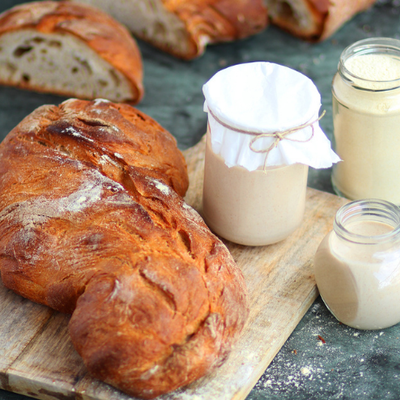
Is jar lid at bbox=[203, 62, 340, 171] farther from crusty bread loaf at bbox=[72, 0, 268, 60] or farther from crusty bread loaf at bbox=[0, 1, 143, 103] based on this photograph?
crusty bread loaf at bbox=[72, 0, 268, 60]

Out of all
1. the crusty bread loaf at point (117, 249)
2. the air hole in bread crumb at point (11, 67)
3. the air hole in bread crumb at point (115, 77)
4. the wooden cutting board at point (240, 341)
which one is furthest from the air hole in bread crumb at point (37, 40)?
the wooden cutting board at point (240, 341)

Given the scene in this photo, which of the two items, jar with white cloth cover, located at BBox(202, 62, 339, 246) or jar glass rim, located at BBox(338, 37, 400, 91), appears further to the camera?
jar glass rim, located at BBox(338, 37, 400, 91)

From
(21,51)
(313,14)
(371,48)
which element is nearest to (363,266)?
(371,48)

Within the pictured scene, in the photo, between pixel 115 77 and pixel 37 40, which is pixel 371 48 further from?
pixel 37 40

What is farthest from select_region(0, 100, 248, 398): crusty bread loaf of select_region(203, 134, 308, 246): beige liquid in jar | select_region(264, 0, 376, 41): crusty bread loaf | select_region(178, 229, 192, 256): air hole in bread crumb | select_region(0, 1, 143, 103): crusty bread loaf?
select_region(264, 0, 376, 41): crusty bread loaf

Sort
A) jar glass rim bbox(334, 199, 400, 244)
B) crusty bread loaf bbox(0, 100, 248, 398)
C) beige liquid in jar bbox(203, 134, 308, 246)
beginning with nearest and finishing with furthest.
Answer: crusty bread loaf bbox(0, 100, 248, 398)
jar glass rim bbox(334, 199, 400, 244)
beige liquid in jar bbox(203, 134, 308, 246)

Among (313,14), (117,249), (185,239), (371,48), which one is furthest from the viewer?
(313,14)

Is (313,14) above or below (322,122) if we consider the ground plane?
above
